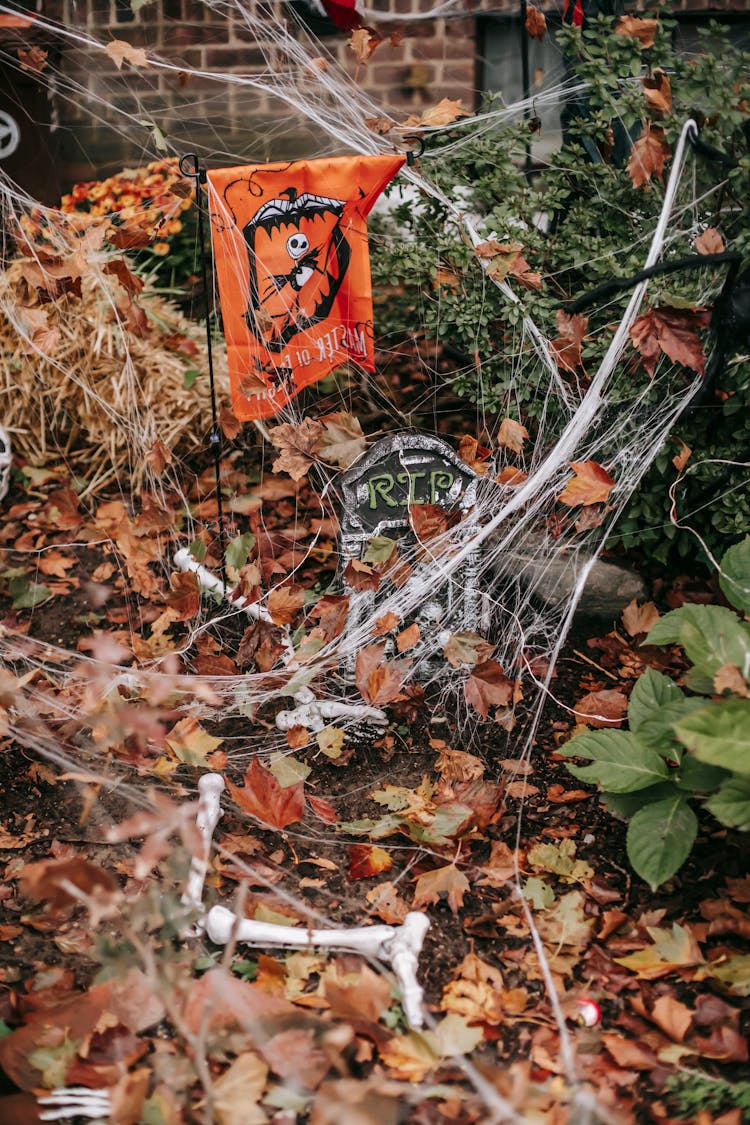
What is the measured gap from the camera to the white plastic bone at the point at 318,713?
271 cm

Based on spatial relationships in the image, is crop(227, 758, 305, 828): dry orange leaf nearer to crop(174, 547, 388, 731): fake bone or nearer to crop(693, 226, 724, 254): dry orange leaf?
crop(174, 547, 388, 731): fake bone

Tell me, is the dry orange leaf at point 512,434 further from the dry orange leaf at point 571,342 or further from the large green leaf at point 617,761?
the large green leaf at point 617,761

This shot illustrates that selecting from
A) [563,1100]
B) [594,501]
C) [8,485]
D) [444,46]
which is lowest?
[563,1100]

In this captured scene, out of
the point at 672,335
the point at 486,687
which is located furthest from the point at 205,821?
the point at 672,335

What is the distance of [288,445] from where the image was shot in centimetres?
290

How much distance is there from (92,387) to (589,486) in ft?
7.32

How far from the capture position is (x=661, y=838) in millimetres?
2090

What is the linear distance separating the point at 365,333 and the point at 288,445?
0.45 metres

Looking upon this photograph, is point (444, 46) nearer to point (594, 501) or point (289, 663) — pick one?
point (594, 501)

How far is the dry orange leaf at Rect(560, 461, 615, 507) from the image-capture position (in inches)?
107

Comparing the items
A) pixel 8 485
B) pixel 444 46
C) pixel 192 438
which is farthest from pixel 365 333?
pixel 444 46

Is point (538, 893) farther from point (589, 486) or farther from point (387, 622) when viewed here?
point (589, 486)

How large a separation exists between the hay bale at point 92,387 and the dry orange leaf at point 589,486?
1779 mm

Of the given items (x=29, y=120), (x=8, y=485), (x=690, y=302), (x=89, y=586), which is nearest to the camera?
(x=690, y=302)
